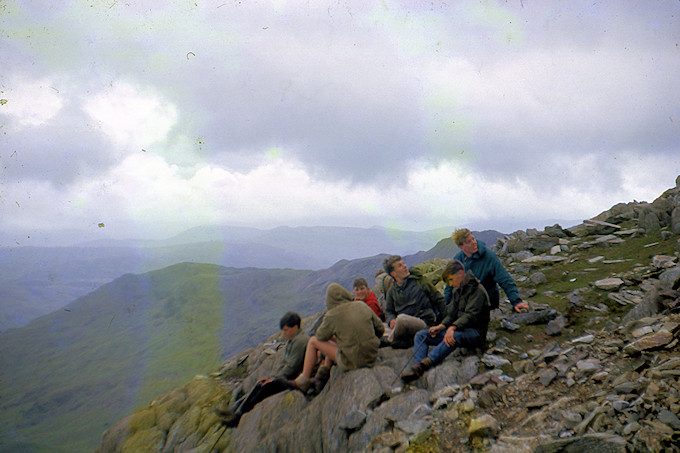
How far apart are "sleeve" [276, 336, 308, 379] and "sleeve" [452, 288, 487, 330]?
467 cm

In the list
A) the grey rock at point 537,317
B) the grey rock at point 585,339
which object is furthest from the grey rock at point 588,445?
the grey rock at point 537,317

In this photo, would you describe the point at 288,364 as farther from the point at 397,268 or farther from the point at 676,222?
the point at 676,222

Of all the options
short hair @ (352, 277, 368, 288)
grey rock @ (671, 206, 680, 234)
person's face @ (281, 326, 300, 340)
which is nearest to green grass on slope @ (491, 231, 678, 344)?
grey rock @ (671, 206, 680, 234)

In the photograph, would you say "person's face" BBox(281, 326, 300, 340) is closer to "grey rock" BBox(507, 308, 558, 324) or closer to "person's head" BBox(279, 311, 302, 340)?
"person's head" BBox(279, 311, 302, 340)

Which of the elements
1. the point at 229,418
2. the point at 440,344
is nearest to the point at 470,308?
the point at 440,344

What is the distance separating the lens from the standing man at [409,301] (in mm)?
9352

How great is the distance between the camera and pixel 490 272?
9.30m

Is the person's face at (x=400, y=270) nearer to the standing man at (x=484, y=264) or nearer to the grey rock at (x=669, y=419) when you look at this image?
the standing man at (x=484, y=264)

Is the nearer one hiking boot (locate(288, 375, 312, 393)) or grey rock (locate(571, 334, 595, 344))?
grey rock (locate(571, 334, 595, 344))

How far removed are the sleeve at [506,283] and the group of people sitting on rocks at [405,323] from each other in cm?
2

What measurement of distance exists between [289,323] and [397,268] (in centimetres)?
358

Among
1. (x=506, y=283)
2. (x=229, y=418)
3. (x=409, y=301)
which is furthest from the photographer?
(x=229, y=418)

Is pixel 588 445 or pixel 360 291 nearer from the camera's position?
pixel 588 445

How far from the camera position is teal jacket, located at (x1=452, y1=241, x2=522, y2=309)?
9016mm
